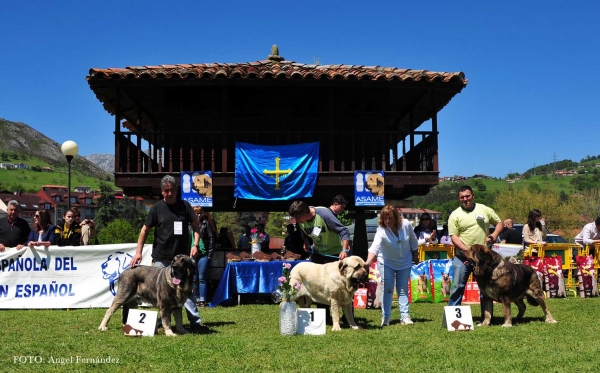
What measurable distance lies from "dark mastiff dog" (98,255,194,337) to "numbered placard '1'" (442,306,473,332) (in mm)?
3209

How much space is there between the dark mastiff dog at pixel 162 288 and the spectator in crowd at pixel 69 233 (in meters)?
4.05

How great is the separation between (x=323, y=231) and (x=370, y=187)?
622 cm

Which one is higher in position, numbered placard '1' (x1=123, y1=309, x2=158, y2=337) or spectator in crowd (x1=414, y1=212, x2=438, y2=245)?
spectator in crowd (x1=414, y1=212, x2=438, y2=245)

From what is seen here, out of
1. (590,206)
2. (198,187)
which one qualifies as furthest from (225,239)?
(590,206)

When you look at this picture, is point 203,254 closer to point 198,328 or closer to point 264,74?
point 198,328

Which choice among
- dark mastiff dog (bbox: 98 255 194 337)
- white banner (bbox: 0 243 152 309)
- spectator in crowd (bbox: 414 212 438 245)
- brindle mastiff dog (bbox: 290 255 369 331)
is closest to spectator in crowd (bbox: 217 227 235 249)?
white banner (bbox: 0 243 152 309)

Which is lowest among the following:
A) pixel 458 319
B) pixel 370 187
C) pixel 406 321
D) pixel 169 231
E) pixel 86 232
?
pixel 406 321

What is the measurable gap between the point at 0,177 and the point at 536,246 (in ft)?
488

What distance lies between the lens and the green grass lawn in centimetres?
590

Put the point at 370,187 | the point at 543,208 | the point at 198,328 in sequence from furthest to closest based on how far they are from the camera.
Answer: the point at 543,208 → the point at 370,187 → the point at 198,328

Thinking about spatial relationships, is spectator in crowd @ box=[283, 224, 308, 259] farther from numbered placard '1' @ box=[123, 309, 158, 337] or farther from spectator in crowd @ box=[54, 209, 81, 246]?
numbered placard '1' @ box=[123, 309, 158, 337]

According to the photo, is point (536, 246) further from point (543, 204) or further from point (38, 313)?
point (543, 204)

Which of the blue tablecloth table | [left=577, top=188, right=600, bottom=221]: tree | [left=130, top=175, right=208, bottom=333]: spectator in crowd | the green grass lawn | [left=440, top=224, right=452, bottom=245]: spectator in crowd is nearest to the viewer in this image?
the green grass lawn

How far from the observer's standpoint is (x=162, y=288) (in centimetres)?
786
